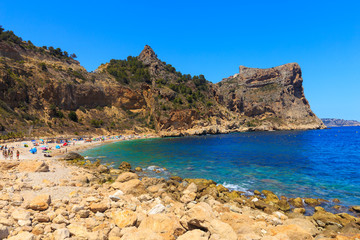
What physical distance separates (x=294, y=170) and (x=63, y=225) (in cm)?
2236

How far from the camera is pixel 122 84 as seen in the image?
3570 inches

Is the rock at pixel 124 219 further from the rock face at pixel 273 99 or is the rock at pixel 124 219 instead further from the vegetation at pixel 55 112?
the rock face at pixel 273 99

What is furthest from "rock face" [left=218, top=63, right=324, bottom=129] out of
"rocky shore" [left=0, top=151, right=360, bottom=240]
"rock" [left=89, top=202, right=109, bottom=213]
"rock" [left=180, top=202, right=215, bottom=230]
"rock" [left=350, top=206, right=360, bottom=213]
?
"rock" [left=180, top=202, right=215, bottom=230]

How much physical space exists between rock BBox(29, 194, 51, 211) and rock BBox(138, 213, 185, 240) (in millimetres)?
4067

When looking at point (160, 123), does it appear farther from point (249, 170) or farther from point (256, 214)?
point (256, 214)

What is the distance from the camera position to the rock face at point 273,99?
131 metres

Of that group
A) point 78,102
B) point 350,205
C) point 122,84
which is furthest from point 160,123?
point 350,205

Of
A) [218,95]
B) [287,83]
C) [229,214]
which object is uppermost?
[287,83]

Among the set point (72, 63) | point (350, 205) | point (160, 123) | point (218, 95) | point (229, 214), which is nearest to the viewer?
point (229, 214)

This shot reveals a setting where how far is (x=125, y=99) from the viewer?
8844 centimetres

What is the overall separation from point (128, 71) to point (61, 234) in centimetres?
10324

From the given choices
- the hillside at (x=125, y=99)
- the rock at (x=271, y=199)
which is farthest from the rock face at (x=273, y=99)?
the rock at (x=271, y=199)

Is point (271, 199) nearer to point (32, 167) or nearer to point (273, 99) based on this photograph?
point (32, 167)

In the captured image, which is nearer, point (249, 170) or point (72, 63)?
point (249, 170)
